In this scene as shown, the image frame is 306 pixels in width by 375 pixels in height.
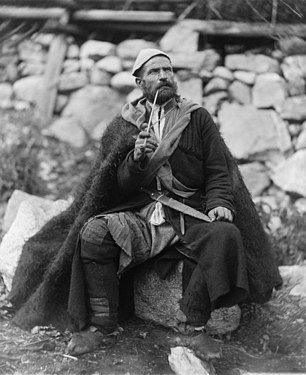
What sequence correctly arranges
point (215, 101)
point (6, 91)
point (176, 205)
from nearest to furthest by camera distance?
point (176, 205), point (215, 101), point (6, 91)

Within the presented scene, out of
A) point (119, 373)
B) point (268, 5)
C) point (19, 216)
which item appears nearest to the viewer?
point (119, 373)

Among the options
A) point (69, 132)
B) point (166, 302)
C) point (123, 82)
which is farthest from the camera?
point (123, 82)

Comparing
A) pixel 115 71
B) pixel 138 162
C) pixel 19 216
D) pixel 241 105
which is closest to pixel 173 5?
pixel 115 71

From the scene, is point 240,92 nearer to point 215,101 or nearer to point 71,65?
point 215,101

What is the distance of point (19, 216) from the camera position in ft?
14.5

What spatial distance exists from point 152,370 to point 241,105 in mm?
3639

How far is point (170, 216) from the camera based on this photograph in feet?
11.1

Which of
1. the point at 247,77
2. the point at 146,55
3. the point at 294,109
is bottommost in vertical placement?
the point at 294,109

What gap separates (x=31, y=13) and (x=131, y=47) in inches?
52.2

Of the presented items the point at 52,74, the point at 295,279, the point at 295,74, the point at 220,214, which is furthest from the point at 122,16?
the point at 220,214

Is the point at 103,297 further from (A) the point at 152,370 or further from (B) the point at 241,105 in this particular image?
(B) the point at 241,105

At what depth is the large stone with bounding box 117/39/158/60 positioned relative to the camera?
22.2ft

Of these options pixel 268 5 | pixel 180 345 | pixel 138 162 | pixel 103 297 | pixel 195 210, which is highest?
pixel 268 5

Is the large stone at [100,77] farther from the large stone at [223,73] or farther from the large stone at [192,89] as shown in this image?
the large stone at [223,73]
